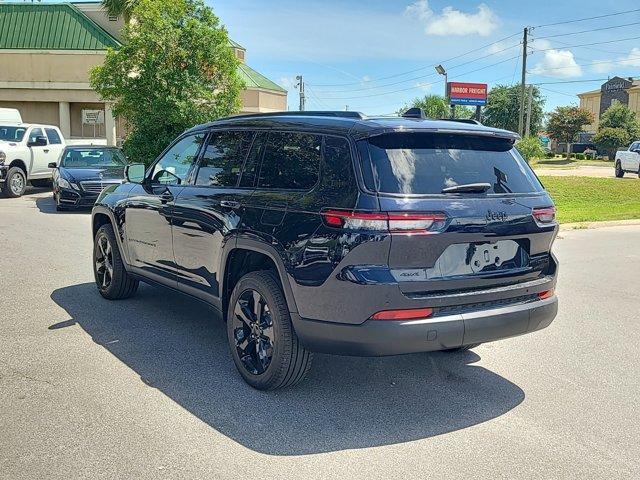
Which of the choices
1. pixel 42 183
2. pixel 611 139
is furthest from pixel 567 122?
pixel 42 183

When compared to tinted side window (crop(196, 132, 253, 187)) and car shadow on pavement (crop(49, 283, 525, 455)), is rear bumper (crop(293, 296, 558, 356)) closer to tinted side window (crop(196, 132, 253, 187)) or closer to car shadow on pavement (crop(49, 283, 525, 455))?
car shadow on pavement (crop(49, 283, 525, 455))

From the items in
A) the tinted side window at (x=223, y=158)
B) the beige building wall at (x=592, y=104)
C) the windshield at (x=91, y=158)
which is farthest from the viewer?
the beige building wall at (x=592, y=104)

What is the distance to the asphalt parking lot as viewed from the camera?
11.4ft

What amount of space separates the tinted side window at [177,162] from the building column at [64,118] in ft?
Answer: 91.2

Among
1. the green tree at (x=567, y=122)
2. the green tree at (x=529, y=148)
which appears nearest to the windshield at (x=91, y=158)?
the green tree at (x=529, y=148)

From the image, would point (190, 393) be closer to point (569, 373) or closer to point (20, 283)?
point (569, 373)

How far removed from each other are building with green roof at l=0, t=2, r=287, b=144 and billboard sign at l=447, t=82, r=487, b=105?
9996mm

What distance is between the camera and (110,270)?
679 centimetres

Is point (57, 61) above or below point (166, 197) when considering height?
above

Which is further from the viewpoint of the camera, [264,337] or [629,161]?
[629,161]

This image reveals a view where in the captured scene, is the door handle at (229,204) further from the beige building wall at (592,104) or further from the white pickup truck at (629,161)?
the beige building wall at (592,104)

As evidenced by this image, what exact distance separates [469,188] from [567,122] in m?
66.1

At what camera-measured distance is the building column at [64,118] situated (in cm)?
3123

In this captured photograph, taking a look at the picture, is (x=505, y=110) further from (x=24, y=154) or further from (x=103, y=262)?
(x=103, y=262)
